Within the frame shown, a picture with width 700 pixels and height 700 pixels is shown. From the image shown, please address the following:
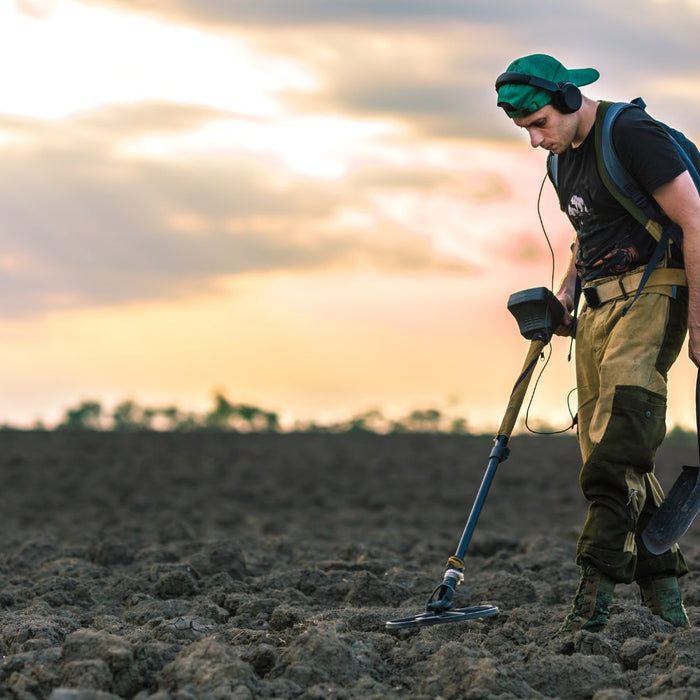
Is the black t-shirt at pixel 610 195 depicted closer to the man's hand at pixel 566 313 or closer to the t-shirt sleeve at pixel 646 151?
the t-shirt sleeve at pixel 646 151

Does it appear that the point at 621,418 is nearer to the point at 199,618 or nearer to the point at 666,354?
the point at 666,354

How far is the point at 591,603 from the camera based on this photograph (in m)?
4.88

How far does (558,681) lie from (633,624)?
79 cm

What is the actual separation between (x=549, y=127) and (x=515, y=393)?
1.17 m

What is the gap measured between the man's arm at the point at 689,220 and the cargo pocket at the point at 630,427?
11.2 inches

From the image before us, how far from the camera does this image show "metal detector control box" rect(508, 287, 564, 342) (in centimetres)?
514

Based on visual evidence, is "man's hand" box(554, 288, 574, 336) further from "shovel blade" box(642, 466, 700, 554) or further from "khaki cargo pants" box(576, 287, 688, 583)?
"shovel blade" box(642, 466, 700, 554)

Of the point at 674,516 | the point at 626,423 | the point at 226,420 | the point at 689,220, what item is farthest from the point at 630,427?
the point at 226,420

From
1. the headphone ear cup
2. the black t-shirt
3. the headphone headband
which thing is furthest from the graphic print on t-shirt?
the headphone headband

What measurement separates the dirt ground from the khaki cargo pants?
15.3 inches

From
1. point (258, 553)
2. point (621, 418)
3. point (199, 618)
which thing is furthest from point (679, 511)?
point (258, 553)

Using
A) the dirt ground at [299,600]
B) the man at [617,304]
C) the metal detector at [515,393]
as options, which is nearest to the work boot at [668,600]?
the dirt ground at [299,600]

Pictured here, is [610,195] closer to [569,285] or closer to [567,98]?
[567,98]

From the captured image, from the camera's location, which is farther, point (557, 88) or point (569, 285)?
point (569, 285)
